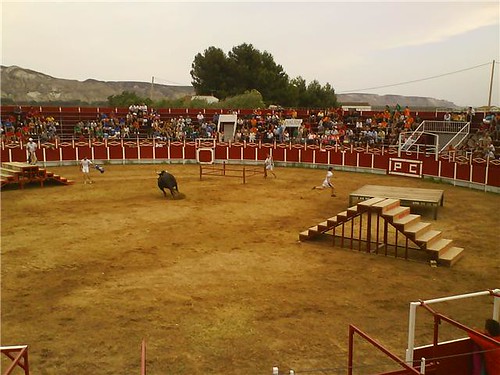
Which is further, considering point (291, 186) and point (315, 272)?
point (291, 186)

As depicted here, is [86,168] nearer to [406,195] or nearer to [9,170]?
[9,170]

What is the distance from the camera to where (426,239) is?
12172mm

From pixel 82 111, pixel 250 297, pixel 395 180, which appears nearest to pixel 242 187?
pixel 395 180

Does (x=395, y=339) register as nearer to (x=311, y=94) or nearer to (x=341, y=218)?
(x=341, y=218)

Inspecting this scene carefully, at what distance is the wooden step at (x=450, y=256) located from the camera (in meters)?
11.8

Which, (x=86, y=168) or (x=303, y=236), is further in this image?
(x=86, y=168)

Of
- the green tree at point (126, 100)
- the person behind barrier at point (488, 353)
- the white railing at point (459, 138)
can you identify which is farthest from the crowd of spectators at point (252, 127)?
the green tree at point (126, 100)

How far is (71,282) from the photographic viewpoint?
10.5 meters

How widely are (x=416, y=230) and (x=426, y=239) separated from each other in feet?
1.04

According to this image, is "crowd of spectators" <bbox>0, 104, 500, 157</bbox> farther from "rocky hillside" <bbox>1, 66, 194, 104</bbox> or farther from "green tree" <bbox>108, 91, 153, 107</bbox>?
"rocky hillside" <bbox>1, 66, 194, 104</bbox>

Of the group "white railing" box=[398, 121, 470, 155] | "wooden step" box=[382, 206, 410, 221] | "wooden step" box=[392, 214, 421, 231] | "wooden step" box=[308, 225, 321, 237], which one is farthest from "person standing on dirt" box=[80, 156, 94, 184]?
"white railing" box=[398, 121, 470, 155]

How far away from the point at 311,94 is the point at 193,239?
217 feet

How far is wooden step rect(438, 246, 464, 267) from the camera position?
11758 millimetres

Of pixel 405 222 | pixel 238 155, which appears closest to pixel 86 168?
pixel 238 155
